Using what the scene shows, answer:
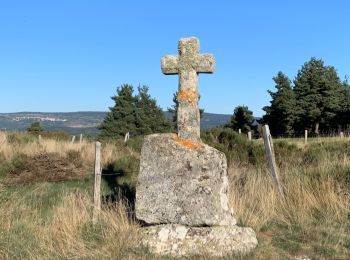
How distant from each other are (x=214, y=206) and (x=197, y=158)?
59 cm

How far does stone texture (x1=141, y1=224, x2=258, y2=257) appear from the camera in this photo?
203 inches

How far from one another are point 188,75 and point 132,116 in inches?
1663

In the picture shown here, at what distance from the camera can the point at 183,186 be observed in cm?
546

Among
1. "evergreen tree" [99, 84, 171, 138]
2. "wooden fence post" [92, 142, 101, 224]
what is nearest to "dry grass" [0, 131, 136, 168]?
"wooden fence post" [92, 142, 101, 224]

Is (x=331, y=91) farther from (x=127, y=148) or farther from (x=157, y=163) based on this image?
(x=157, y=163)

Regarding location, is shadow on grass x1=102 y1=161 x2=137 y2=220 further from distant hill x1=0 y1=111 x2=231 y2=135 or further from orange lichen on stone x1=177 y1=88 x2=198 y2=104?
distant hill x1=0 y1=111 x2=231 y2=135

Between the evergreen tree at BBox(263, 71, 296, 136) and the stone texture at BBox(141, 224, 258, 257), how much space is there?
4500 centimetres

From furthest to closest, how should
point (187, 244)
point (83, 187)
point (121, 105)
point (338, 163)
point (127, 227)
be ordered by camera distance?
point (121, 105)
point (83, 187)
point (338, 163)
point (127, 227)
point (187, 244)

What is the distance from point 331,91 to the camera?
166ft

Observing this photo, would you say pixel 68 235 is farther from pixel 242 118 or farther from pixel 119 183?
pixel 242 118

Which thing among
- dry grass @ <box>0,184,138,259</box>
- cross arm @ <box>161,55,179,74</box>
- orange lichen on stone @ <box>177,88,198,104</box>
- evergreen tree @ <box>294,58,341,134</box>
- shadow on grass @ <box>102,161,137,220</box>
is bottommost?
shadow on grass @ <box>102,161,137,220</box>

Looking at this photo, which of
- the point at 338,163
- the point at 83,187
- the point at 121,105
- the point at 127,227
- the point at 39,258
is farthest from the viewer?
the point at 121,105

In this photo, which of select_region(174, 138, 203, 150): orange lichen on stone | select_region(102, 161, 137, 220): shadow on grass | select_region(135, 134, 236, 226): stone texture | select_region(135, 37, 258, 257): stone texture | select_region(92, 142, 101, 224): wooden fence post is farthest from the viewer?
select_region(102, 161, 137, 220): shadow on grass

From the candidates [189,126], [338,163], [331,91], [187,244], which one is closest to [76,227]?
[187,244]
